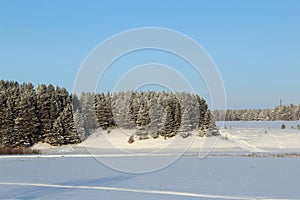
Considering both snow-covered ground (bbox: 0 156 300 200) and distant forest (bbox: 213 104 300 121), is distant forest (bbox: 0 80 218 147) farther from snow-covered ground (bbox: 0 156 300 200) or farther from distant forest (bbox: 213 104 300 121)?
distant forest (bbox: 213 104 300 121)

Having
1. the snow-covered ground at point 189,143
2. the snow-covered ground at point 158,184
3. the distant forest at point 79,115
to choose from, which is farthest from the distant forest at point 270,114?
the snow-covered ground at point 158,184

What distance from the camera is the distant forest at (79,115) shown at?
32.2m

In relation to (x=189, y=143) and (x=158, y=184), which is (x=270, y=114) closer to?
(x=189, y=143)

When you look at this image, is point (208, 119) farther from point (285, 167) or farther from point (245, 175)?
point (245, 175)

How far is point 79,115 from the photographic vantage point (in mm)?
34219

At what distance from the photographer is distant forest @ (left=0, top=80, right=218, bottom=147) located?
106 feet

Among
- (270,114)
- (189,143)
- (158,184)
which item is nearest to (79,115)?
(189,143)

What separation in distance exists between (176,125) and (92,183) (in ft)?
87.0

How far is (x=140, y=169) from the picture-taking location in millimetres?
18500

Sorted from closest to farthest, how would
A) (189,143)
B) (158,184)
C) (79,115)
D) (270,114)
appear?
(158,184) → (79,115) → (189,143) → (270,114)

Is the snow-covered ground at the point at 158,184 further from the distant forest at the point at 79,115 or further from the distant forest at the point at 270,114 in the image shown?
the distant forest at the point at 270,114

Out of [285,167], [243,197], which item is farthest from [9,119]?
[243,197]

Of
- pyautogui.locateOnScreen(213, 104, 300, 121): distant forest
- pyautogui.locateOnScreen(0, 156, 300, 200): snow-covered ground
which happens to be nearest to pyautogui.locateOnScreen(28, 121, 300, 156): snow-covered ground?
pyautogui.locateOnScreen(0, 156, 300, 200): snow-covered ground

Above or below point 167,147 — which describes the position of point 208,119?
above
